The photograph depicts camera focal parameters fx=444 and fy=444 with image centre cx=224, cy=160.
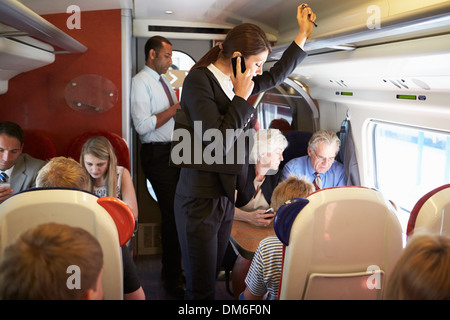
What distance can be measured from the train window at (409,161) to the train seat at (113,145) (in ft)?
6.77

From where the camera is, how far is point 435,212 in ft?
5.07

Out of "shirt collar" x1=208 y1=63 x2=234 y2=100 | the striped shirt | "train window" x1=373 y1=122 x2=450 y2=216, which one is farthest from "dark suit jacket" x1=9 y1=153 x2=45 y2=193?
"train window" x1=373 y1=122 x2=450 y2=216

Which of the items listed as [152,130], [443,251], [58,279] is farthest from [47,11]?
[443,251]

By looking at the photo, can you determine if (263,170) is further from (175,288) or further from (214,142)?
(214,142)

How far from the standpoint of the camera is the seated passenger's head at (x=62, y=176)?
2.09 m

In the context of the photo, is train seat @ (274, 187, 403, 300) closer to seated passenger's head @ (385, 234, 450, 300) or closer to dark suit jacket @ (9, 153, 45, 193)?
seated passenger's head @ (385, 234, 450, 300)

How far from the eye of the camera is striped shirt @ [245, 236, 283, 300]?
6.45 feet

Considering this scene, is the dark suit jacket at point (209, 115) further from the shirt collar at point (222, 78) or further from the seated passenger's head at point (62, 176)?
the seated passenger's head at point (62, 176)

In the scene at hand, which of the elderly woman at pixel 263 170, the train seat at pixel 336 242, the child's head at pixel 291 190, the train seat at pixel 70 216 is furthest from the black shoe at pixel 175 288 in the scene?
the train seat at pixel 70 216

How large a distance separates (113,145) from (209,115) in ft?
6.47

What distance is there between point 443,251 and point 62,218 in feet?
3.48

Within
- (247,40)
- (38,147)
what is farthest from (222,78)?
(38,147)

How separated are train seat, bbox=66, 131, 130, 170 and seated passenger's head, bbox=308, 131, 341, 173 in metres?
1.56

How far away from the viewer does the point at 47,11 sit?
135 inches
